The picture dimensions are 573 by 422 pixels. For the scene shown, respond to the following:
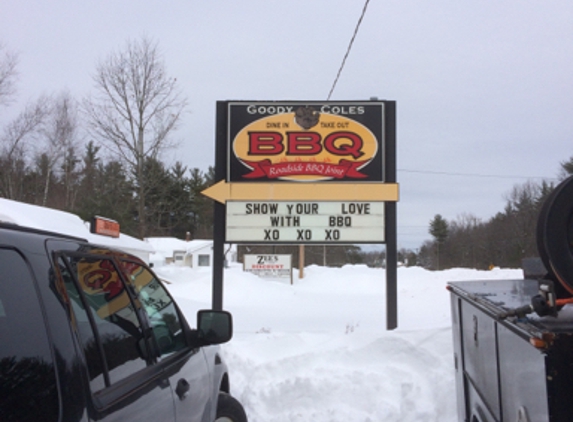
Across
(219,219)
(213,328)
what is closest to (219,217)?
(219,219)

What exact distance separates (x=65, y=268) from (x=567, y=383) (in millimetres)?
1852

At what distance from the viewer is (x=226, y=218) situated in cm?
972

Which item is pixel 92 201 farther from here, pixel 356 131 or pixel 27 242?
pixel 27 242

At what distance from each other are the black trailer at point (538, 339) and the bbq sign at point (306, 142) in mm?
6485

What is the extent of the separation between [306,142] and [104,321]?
25.6 ft

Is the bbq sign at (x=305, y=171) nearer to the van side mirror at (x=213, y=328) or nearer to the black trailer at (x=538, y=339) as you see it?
the van side mirror at (x=213, y=328)

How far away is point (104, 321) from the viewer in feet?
7.72

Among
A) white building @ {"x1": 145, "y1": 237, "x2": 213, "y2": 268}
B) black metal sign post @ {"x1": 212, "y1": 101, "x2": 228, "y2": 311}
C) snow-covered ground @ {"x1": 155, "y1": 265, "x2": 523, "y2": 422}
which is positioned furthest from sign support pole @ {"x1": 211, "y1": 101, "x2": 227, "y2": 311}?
white building @ {"x1": 145, "y1": 237, "x2": 213, "y2": 268}

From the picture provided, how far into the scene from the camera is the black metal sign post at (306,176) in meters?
9.66

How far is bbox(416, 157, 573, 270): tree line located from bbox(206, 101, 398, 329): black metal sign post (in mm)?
45062

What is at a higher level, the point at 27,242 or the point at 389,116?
the point at 389,116

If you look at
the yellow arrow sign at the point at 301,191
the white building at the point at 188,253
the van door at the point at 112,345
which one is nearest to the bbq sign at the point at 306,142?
the yellow arrow sign at the point at 301,191

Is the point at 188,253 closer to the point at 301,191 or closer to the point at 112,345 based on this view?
the point at 301,191

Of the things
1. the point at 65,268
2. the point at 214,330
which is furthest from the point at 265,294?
the point at 65,268
